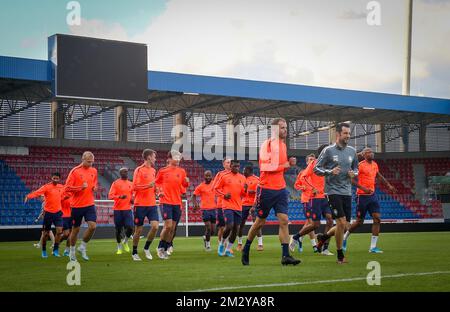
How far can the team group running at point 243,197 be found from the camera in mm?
14039

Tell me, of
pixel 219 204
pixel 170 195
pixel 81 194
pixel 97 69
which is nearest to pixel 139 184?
pixel 170 195

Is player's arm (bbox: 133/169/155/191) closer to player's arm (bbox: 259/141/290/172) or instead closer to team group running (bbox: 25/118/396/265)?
team group running (bbox: 25/118/396/265)

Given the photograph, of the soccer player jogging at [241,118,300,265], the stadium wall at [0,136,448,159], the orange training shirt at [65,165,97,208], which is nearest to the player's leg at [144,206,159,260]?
the orange training shirt at [65,165,97,208]

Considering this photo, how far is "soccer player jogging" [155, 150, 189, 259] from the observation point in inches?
667

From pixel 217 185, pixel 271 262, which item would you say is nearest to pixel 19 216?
pixel 217 185

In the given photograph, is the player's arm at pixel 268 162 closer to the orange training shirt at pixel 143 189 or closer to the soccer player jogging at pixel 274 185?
the soccer player jogging at pixel 274 185

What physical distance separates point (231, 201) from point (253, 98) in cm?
1990

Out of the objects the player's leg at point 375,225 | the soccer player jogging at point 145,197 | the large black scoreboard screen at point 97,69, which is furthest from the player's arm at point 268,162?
the large black scoreboard screen at point 97,69

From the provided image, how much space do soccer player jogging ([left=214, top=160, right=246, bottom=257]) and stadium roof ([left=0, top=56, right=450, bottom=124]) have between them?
15430 millimetres

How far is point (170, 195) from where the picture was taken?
56.3 ft

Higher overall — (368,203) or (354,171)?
(354,171)

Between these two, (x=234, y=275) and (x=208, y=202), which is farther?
(x=208, y=202)

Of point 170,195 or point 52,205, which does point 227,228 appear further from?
point 52,205
